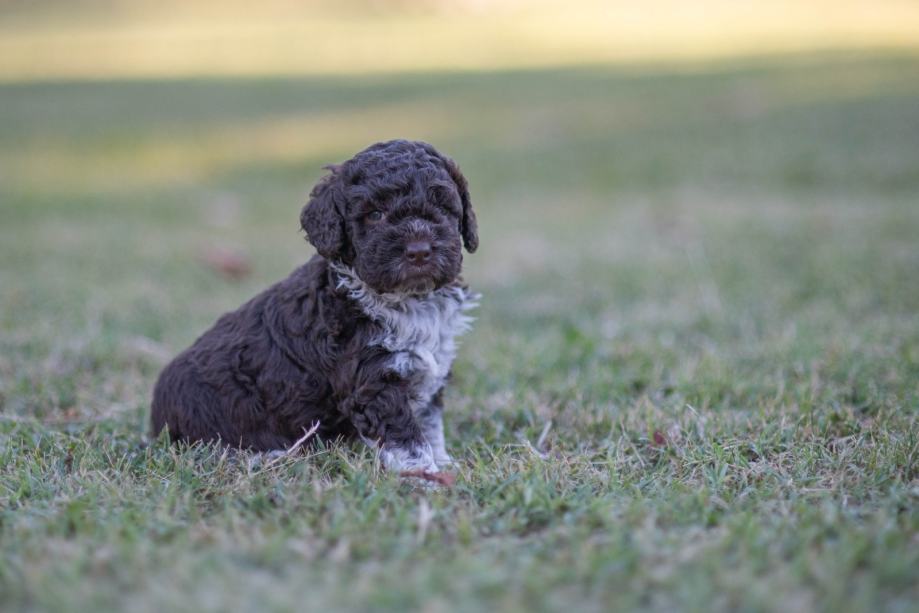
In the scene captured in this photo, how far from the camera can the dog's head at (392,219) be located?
14.1ft

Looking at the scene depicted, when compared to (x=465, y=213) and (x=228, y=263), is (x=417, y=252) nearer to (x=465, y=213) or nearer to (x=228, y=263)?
(x=465, y=213)

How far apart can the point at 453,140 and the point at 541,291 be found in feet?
32.1

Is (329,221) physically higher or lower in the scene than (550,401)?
higher

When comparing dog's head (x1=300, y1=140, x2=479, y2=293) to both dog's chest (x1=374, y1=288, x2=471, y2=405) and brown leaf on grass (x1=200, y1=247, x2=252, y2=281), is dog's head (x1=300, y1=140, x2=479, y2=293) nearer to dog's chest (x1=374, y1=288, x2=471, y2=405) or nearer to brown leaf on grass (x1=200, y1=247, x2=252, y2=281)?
dog's chest (x1=374, y1=288, x2=471, y2=405)

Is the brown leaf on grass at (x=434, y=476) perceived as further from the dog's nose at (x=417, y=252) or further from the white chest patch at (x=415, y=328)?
the dog's nose at (x=417, y=252)

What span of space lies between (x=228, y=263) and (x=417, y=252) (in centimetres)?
589

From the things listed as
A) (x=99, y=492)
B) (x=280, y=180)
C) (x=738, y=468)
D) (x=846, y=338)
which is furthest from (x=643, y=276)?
(x=280, y=180)

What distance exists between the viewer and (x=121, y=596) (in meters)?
3.04

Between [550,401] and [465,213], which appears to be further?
[550,401]

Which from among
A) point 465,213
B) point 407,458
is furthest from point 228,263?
point 407,458

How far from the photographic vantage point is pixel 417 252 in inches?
168

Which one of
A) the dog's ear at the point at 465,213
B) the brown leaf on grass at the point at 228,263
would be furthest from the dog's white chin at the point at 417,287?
the brown leaf on grass at the point at 228,263

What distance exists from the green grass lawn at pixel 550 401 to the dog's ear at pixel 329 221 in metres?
1.04

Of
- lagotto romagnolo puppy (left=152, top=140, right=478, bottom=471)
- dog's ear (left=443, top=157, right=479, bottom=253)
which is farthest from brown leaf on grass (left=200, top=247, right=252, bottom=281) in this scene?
dog's ear (left=443, top=157, right=479, bottom=253)
